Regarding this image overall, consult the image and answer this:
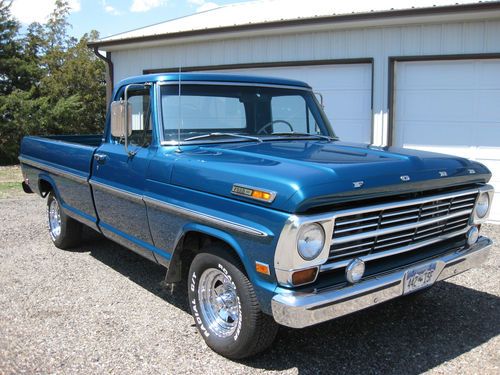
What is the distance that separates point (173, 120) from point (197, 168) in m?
0.74

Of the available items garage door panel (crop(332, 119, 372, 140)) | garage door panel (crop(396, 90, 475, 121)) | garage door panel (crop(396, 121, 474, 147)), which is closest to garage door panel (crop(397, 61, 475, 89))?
garage door panel (crop(396, 90, 475, 121))

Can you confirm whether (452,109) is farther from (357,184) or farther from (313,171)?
(313,171)

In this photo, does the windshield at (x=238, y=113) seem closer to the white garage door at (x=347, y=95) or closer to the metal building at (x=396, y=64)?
the metal building at (x=396, y=64)

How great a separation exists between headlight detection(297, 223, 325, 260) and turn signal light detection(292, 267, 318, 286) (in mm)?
88

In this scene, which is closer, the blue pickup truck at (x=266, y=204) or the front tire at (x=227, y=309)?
the blue pickup truck at (x=266, y=204)

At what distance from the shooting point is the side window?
13.7ft

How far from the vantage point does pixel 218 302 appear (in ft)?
11.7

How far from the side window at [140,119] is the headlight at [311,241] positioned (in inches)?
70.4

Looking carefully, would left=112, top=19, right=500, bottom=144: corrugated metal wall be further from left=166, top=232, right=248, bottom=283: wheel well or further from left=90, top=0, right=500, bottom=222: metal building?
left=166, top=232, right=248, bottom=283: wheel well

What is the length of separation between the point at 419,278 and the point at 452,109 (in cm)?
510

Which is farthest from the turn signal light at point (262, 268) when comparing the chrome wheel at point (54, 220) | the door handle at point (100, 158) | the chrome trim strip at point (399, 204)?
the chrome wheel at point (54, 220)

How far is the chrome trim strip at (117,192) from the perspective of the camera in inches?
162

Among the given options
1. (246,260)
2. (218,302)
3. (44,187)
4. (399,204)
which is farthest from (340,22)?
(246,260)

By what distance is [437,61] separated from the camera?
7.79 meters
